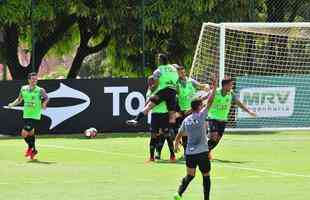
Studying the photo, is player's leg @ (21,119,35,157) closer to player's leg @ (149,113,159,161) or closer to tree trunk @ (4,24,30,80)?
player's leg @ (149,113,159,161)

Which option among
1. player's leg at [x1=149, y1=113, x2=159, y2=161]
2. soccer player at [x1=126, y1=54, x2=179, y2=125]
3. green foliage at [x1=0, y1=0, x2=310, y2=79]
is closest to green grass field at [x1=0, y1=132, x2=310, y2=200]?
player's leg at [x1=149, y1=113, x2=159, y2=161]

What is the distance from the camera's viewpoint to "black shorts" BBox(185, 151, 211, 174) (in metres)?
13.6

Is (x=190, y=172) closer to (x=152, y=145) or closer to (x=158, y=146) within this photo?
(x=152, y=145)

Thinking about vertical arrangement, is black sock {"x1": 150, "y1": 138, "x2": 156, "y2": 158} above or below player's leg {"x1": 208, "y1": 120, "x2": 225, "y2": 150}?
below

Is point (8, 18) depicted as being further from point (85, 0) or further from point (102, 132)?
point (102, 132)

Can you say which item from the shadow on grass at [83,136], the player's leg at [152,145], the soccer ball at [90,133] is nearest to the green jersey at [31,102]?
the player's leg at [152,145]

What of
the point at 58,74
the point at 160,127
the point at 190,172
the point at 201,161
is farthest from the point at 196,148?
the point at 58,74

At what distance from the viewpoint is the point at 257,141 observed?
26891 millimetres

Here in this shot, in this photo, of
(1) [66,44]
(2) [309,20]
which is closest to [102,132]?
(2) [309,20]

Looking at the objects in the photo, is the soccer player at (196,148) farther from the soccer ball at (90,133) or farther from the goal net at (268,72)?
the goal net at (268,72)

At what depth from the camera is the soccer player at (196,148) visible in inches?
536

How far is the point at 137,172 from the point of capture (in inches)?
712

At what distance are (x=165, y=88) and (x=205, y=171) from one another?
7.09m

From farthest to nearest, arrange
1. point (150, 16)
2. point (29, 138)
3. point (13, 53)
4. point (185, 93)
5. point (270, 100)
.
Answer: point (13, 53) → point (150, 16) → point (270, 100) → point (29, 138) → point (185, 93)
